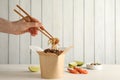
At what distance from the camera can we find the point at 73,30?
7.04 ft

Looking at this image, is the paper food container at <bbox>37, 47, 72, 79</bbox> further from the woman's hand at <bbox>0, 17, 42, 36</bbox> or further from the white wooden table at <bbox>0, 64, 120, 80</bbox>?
the woman's hand at <bbox>0, 17, 42, 36</bbox>

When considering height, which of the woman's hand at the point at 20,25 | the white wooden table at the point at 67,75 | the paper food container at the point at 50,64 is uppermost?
the woman's hand at the point at 20,25

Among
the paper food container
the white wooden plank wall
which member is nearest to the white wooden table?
the paper food container

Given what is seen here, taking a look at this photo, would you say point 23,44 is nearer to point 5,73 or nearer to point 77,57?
point 77,57

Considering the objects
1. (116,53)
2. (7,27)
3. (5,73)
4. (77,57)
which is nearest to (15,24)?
(7,27)

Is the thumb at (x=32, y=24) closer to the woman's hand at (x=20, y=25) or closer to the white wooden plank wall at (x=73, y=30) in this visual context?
the woman's hand at (x=20, y=25)

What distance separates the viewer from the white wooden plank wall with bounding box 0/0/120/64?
6.93ft

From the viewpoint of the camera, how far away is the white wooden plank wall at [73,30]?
211cm

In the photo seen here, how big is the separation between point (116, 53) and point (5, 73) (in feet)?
3.39

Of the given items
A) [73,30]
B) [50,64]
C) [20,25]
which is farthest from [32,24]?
[73,30]

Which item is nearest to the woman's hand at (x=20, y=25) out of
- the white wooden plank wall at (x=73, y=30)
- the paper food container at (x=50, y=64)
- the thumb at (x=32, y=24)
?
the thumb at (x=32, y=24)

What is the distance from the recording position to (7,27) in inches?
56.7

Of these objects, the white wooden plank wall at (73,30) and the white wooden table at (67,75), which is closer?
the white wooden table at (67,75)

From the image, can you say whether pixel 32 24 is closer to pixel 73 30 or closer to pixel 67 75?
pixel 67 75
